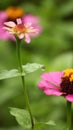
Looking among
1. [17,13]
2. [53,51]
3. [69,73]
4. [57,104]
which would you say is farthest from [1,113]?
[69,73]

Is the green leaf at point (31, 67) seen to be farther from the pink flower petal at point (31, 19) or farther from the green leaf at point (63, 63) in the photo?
the pink flower petal at point (31, 19)

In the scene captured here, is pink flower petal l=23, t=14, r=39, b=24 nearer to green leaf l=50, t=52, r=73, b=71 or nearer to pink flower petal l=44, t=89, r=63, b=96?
green leaf l=50, t=52, r=73, b=71

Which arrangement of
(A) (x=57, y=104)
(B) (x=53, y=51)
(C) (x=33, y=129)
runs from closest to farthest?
(C) (x=33, y=129) < (A) (x=57, y=104) < (B) (x=53, y=51)

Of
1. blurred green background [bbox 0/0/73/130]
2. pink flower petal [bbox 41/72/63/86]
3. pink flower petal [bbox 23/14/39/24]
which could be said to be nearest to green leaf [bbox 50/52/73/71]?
blurred green background [bbox 0/0/73/130]

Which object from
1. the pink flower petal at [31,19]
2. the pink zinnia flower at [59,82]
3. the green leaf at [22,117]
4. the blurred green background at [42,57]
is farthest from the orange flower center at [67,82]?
the pink flower petal at [31,19]

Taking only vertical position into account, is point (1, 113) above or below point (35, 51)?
below

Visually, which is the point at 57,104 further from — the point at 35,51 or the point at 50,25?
the point at 50,25

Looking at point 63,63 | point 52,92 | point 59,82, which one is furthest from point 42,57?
point 52,92
